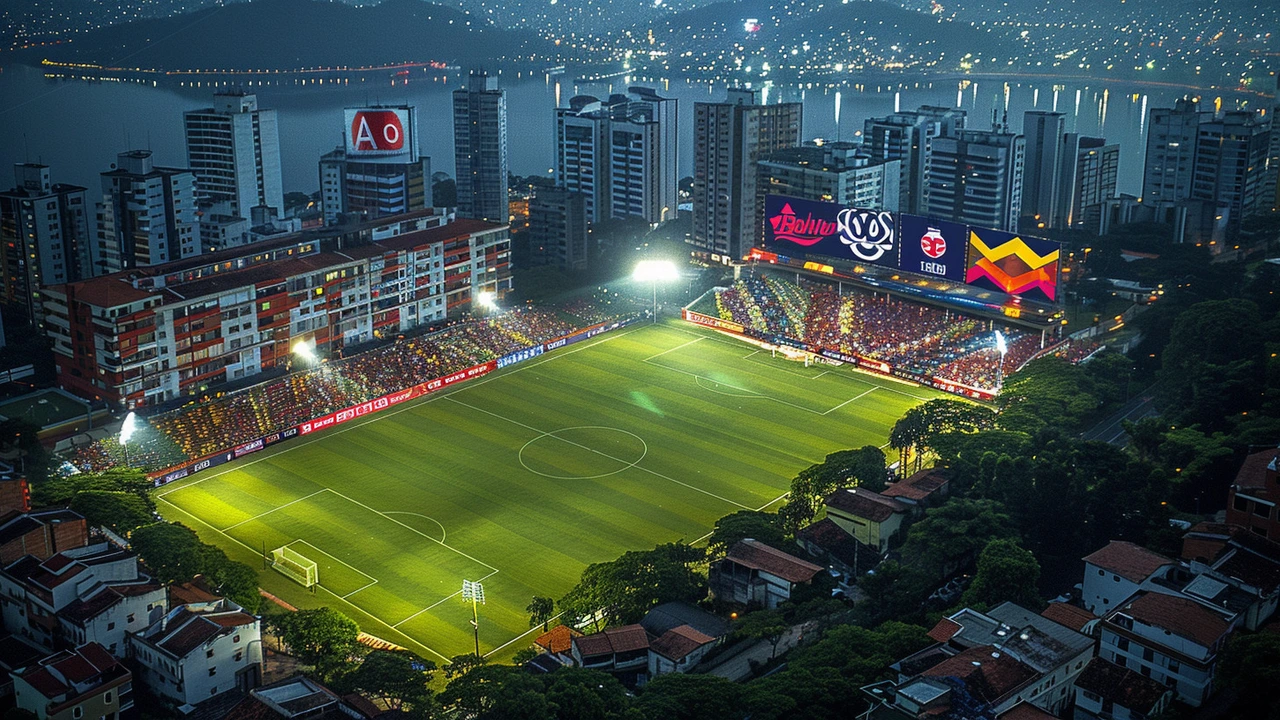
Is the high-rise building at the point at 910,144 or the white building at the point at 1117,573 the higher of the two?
the high-rise building at the point at 910,144

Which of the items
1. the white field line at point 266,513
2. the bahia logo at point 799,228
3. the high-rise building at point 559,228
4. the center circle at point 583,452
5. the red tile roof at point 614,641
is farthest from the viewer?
the high-rise building at point 559,228

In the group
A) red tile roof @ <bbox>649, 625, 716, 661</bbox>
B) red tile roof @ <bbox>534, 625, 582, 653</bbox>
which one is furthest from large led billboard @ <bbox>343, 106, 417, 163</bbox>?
red tile roof @ <bbox>649, 625, 716, 661</bbox>

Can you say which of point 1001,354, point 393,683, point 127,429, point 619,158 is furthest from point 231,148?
point 393,683

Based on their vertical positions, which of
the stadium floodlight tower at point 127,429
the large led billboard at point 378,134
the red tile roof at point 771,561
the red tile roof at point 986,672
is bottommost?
the red tile roof at point 771,561

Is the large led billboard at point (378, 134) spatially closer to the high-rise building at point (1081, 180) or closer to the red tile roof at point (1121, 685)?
the high-rise building at point (1081, 180)

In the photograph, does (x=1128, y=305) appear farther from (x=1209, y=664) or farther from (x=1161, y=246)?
(x=1209, y=664)

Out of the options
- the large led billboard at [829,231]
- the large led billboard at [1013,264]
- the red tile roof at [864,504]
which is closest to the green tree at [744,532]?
the red tile roof at [864,504]

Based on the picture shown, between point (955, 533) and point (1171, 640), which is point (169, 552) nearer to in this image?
point (955, 533)
